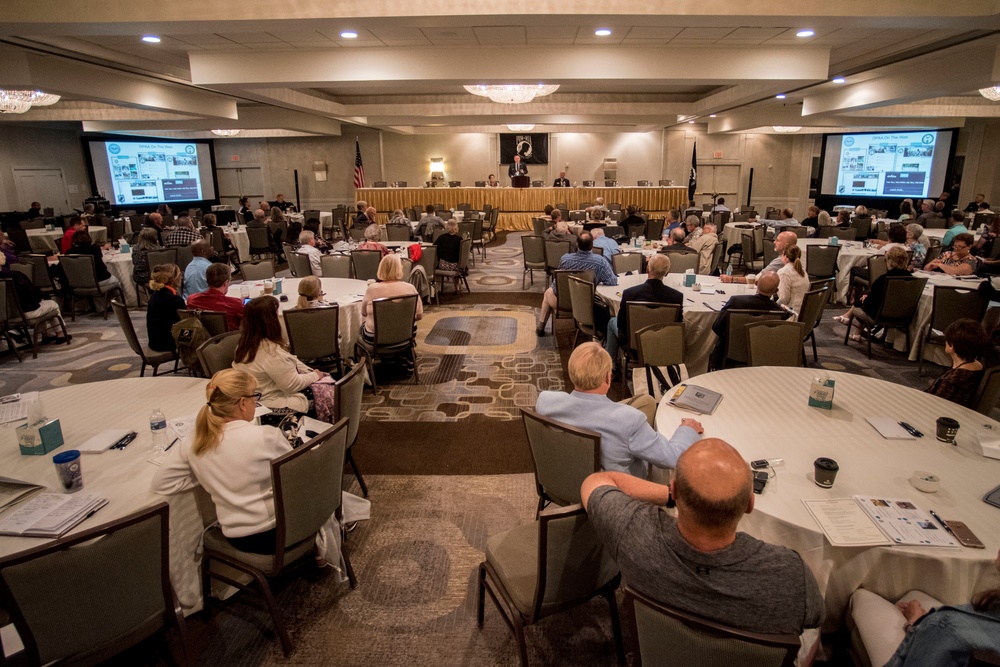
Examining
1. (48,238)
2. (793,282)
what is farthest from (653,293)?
(48,238)

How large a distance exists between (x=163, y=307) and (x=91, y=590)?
383cm

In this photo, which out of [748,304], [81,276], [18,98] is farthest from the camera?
[18,98]

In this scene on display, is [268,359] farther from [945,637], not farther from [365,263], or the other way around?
[365,263]

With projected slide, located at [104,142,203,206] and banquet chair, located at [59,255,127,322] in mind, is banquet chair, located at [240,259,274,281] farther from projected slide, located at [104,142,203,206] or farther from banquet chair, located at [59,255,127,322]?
projected slide, located at [104,142,203,206]

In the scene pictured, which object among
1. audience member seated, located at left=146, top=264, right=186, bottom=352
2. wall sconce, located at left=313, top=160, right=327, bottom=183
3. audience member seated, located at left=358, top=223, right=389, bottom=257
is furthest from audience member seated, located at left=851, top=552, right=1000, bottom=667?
wall sconce, located at left=313, top=160, right=327, bottom=183

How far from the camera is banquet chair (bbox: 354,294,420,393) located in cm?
513

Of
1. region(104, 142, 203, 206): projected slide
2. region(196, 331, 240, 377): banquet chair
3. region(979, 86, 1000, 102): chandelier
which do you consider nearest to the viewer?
region(196, 331, 240, 377): banquet chair

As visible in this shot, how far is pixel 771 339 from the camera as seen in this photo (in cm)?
419

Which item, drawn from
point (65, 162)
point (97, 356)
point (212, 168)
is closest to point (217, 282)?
point (97, 356)

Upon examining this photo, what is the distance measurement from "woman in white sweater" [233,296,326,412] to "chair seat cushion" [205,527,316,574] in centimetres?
111

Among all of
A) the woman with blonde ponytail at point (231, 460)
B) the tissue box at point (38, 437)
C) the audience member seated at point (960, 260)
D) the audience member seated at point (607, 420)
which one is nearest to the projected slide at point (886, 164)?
the audience member seated at point (960, 260)

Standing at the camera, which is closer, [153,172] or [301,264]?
[301,264]

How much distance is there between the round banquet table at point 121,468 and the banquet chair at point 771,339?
11.7 ft

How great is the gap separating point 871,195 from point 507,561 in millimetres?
19838
